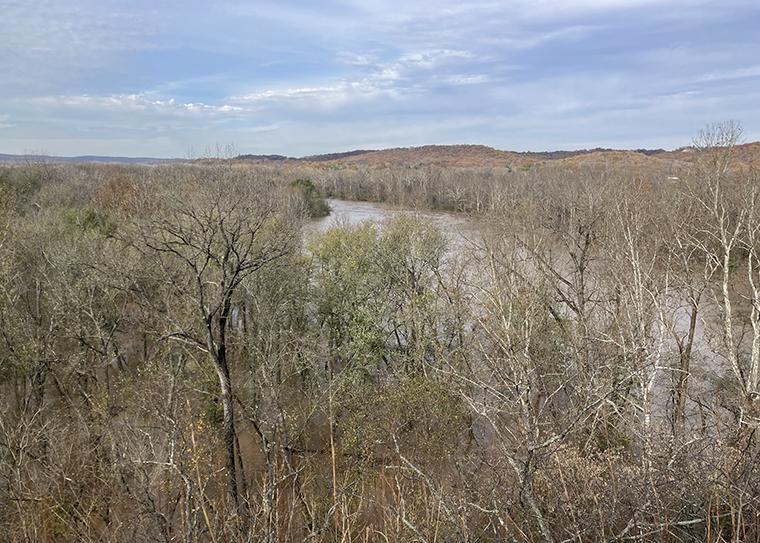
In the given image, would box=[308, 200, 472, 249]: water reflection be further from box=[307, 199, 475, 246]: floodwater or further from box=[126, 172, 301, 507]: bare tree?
box=[126, 172, 301, 507]: bare tree

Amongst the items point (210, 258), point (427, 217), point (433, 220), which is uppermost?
point (427, 217)

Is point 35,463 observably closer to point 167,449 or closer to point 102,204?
point 167,449

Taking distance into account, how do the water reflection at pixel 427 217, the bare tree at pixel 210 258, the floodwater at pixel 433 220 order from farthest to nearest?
the water reflection at pixel 427 217 → the floodwater at pixel 433 220 → the bare tree at pixel 210 258

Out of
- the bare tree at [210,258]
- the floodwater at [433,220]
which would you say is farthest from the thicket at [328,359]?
the floodwater at [433,220]

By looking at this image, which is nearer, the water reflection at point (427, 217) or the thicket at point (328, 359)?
the thicket at point (328, 359)

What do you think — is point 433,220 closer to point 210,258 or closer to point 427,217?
point 427,217

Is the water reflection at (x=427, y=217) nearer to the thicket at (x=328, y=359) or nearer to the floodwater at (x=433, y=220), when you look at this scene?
the floodwater at (x=433, y=220)

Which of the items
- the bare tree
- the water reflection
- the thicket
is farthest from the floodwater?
the bare tree

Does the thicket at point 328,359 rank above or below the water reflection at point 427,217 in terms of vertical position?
below

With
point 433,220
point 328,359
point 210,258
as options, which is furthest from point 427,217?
point 328,359

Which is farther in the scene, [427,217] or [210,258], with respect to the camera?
[427,217]

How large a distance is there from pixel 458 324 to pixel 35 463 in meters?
14.5

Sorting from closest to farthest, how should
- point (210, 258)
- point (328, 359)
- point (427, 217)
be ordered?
point (328, 359), point (210, 258), point (427, 217)

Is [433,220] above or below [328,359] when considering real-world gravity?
above
